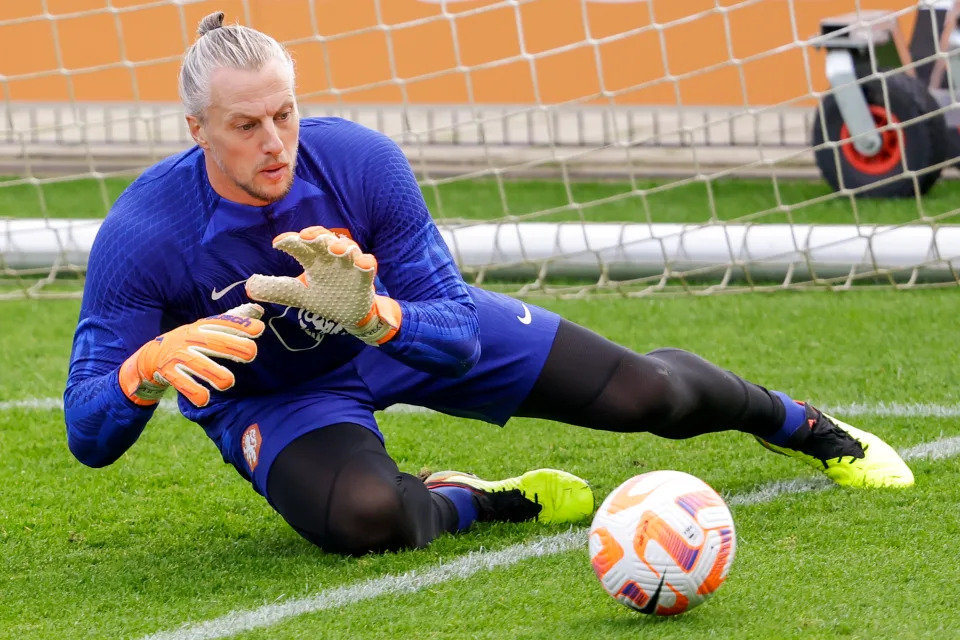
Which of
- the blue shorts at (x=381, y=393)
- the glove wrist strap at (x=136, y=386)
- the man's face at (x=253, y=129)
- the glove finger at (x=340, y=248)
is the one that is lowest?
the blue shorts at (x=381, y=393)

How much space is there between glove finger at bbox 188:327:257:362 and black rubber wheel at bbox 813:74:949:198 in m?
5.00

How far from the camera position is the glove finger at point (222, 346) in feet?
9.27

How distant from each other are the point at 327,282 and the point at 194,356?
0.31 m

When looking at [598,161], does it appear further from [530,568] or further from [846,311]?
[530,568]

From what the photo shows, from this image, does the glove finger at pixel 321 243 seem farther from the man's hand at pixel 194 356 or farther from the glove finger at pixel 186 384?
the glove finger at pixel 186 384

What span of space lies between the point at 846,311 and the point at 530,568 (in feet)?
9.84

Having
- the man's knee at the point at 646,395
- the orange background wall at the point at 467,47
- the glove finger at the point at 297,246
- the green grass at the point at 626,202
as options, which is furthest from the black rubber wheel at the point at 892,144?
the glove finger at the point at 297,246

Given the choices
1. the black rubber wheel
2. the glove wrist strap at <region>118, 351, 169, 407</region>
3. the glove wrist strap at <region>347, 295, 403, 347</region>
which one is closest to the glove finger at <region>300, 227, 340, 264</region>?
the glove wrist strap at <region>347, 295, 403, 347</region>

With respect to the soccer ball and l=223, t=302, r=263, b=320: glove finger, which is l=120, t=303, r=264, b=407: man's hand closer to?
l=223, t=302, r=263, b=320: glove finger

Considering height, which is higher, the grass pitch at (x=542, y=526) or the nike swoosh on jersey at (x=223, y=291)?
the nike swoosh on jersey at (x=223, y=291)

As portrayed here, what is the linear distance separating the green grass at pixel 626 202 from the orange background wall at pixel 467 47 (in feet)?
1.87

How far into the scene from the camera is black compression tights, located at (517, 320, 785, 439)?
138 inches

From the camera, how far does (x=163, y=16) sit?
9.00 metres

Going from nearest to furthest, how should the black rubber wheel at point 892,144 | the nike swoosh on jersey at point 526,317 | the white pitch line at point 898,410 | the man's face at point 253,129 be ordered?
the man's face at point 253,129
the nike swoosh on jersey at point 526,317
the white pitch line at point 898,410
the black rubber wheel at point 892,144
